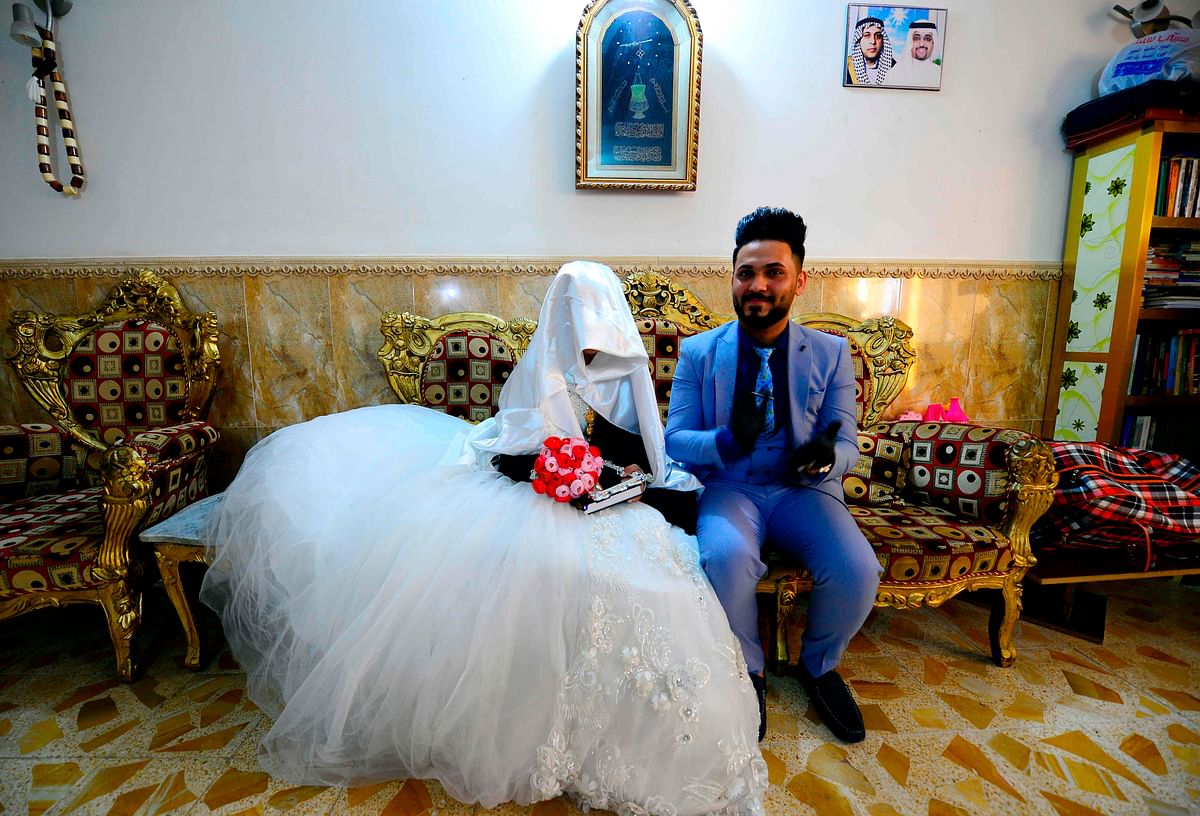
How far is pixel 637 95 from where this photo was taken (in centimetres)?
249

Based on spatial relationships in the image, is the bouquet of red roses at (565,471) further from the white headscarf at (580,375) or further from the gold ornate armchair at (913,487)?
the gold ornate armchair at (913,487)

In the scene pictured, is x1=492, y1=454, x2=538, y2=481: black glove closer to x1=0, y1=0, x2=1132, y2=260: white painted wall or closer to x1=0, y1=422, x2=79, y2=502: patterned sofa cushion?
x1=0, y1=0, x2=1132, y2=260: white painted wall

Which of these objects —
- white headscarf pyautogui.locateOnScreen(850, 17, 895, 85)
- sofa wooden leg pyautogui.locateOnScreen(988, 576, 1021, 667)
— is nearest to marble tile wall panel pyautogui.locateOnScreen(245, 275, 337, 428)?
white headscarf pyautogui.locateOnScreen(850, 17, 895, 85)

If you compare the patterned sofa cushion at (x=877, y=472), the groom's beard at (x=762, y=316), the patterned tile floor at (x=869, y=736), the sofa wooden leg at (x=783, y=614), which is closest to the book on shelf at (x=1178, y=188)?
the patterned sofa cushion at (x=877, y=472)

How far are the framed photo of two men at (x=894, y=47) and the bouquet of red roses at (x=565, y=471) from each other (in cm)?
251

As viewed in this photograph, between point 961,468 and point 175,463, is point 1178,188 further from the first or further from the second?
point 175,463

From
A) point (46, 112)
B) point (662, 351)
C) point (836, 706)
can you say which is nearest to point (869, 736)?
point (836, 706)

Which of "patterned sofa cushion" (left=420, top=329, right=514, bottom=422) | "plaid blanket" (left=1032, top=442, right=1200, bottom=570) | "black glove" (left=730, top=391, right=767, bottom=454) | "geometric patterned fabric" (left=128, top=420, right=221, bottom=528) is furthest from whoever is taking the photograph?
"patterned sofa cushion" (left=420, top=329, right=514, bottom=422)

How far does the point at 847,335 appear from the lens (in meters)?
2.53

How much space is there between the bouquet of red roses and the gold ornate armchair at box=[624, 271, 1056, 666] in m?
0.71

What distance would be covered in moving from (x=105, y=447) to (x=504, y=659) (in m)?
2.41

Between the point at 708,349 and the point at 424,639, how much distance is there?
1.34 m

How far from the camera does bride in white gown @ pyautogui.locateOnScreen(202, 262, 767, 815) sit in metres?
1.26

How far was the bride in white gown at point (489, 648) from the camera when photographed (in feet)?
4.12
